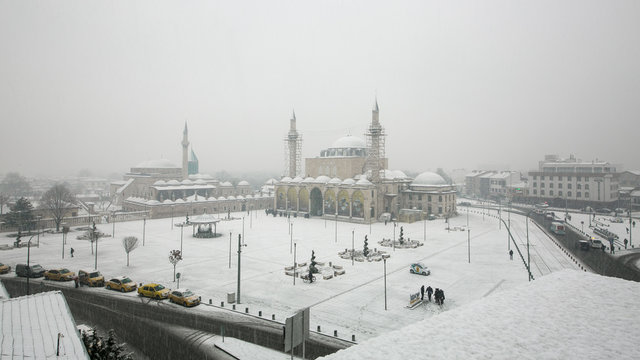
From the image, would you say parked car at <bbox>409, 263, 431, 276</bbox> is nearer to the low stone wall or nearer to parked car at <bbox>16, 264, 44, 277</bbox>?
the low stone wall

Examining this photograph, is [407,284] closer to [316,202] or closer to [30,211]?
[316,202]

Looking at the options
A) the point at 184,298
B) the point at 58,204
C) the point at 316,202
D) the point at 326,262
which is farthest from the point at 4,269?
the point at 316,202

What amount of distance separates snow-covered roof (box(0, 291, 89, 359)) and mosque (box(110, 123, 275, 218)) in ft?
159

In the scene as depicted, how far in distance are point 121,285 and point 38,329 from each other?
11431 millimetres

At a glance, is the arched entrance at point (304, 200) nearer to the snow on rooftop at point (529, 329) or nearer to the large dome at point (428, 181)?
the large dome at point (428, 181)

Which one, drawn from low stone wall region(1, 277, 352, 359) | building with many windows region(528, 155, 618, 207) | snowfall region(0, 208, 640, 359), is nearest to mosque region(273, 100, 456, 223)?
snowfall region(0, 208, 640, 359)

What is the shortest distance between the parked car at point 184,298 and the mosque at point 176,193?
43591 mm

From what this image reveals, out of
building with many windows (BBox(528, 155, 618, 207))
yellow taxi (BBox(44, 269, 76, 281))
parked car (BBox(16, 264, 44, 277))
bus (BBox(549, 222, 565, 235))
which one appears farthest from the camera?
building with many windows (BBox(528, 155, 618, 207))

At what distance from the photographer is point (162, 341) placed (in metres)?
16.1

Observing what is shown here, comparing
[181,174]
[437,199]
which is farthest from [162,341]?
[181,174]

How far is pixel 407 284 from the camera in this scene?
981 inches

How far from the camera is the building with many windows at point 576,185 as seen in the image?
73.1 m

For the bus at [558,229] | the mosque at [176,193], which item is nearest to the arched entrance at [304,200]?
the mosque at [176,193]

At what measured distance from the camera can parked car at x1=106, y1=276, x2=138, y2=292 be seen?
905 inches
